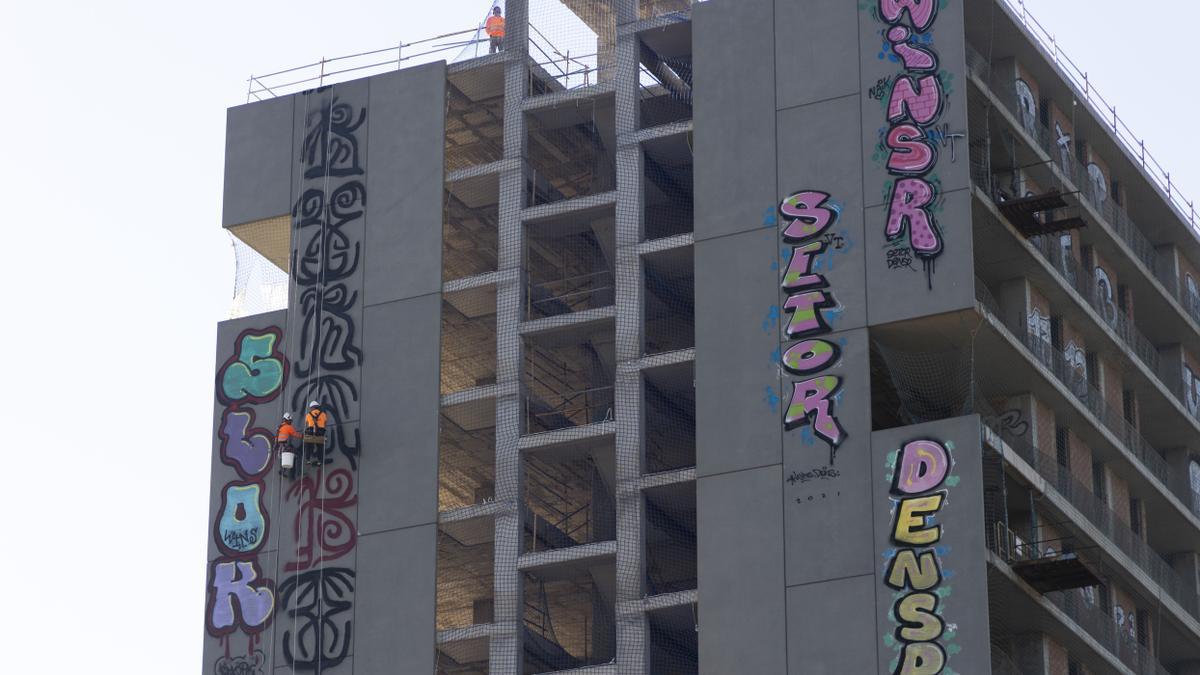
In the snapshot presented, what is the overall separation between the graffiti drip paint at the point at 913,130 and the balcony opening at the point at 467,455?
16370 millimetres

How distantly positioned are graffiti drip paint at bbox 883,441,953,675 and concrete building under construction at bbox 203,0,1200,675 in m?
0.11

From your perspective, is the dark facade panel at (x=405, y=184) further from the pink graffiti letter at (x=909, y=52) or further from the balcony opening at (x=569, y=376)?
the pink graffiti letter at (x=909, y=52)

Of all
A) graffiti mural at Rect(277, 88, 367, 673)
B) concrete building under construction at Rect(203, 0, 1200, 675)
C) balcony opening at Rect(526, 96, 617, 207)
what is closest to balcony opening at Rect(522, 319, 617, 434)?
concrete building under construction at Rect(203, 0, 1200, 675)

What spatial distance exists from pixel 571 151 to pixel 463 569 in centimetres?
1657

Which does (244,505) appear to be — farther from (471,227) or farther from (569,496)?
(471,227)

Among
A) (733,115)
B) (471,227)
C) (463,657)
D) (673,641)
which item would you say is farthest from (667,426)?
(471,227)

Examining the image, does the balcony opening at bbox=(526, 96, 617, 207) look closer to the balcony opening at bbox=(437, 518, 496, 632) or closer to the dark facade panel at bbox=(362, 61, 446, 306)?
the dark facade panel at bbox=(362, 61, 446, 306)

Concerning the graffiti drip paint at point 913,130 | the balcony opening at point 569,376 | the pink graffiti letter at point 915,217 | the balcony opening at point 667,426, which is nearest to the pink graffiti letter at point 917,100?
the graffiti drip paint at point 913,130

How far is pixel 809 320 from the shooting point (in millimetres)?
87125

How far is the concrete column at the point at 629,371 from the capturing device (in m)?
87.6

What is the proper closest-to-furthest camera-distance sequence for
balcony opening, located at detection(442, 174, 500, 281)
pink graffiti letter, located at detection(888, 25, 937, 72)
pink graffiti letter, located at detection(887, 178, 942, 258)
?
pink graffiti letter, located at detection(887, 178, 942, 258)
pink graffiti letter, located at detection(888, 25, 937, 72)
balcony opening, located at detection(442, 174, 500, 281)

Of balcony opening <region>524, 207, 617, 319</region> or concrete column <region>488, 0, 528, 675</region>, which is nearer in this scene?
concrete column <region>488, 0, 528, 675</region>

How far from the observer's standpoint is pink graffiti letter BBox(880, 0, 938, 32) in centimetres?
8988

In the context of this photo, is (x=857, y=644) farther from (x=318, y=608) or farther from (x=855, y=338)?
(x=318, y=608)
